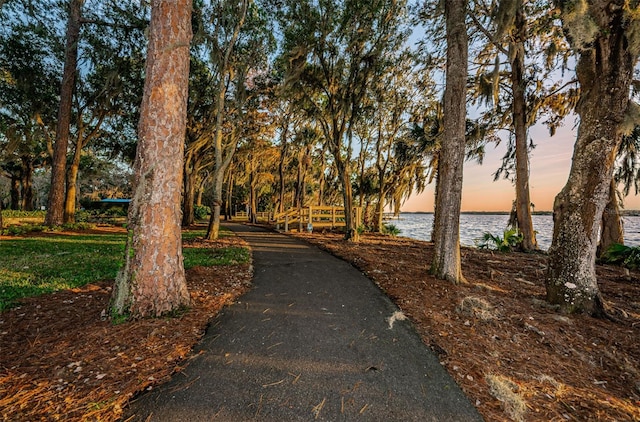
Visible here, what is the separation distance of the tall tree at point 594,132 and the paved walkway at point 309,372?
281cm

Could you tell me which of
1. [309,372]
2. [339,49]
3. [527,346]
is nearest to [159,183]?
[309,372]

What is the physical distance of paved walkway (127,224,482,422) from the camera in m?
2.00

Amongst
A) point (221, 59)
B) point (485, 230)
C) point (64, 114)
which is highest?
point (221, 59)

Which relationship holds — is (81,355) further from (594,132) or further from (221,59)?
(221,59)

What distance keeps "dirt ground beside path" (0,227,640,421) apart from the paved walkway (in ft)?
0.72

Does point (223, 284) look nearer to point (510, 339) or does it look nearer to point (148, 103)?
point (148, 103)

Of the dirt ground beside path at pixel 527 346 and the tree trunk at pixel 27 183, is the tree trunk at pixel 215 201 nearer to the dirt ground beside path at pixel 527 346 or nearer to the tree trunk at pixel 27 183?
the dirt ground beside path at pixel 527 346

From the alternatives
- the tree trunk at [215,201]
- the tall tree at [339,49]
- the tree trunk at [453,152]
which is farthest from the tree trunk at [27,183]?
the tree trunk at [453,152]

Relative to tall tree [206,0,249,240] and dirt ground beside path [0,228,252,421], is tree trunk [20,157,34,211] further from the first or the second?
dirt ground beside path [0,228,252,421]

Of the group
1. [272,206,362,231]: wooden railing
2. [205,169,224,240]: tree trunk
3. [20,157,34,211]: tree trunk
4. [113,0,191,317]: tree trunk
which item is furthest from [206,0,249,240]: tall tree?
[20,157,34,211]: tree trunk

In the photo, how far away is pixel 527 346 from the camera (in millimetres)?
3061

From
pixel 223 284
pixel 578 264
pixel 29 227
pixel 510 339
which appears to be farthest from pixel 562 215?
pixel 29 227

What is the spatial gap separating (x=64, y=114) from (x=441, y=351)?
1635cm

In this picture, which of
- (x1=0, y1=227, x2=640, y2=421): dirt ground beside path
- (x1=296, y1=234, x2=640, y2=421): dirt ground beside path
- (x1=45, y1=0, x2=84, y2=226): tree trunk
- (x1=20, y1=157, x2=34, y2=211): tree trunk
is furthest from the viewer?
(x1=20, y1=157, x2=34, y2=211): tree trunk
